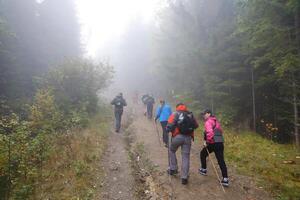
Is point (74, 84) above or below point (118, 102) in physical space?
above

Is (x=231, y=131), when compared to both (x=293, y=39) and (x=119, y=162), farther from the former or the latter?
(x=119, y=162)

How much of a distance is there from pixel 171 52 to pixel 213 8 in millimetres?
5496

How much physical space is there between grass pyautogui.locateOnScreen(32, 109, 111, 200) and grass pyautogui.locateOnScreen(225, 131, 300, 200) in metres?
5.30

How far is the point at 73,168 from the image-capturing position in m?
10.5

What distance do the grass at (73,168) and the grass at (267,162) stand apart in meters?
5.30

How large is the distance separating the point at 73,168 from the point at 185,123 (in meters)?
4.80

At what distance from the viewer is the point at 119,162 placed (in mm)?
11680

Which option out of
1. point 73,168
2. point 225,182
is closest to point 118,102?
point 73,168

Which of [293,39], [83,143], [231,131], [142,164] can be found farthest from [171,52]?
[142,164]

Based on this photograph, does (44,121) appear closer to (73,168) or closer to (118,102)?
(118,102)

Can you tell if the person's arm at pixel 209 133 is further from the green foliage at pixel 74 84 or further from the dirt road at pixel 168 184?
the green foliage at pixel 74 84

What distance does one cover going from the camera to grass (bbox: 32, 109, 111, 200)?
886 centimetres

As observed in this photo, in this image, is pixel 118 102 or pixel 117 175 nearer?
pixel 117 175

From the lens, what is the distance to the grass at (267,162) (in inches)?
345
